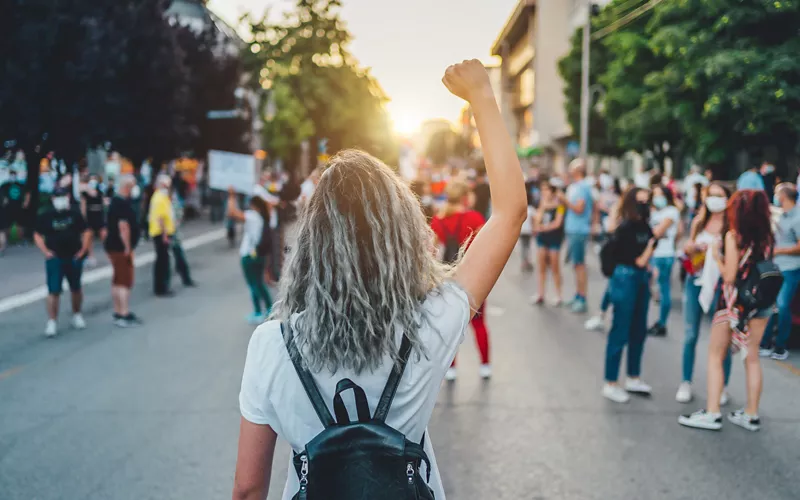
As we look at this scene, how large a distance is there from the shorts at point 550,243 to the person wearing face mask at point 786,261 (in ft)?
10.5

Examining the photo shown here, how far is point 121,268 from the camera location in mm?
9883

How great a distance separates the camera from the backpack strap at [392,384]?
166 centimetres

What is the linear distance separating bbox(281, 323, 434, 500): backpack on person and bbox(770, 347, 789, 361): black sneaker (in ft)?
24.1

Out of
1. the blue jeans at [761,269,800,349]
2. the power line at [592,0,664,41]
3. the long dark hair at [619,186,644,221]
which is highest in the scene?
the power line at [592,0,664,41]

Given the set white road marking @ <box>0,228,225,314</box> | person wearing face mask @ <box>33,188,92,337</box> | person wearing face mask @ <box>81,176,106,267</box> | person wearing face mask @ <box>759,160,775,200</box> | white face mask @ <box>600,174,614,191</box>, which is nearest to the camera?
person wearing face mask @ <box>33,188,92,337</box>

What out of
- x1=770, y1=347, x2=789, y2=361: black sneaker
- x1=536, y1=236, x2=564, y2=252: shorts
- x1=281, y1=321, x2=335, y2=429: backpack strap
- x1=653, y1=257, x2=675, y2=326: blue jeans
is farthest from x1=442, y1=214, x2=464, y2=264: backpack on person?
x1=281, y1=321, x2=335, y2=429: backpack strap

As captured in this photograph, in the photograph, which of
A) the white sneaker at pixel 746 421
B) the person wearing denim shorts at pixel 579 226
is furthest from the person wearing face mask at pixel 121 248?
the white sneaker at pixel 746 421

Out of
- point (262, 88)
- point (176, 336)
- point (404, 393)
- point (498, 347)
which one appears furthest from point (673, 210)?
point (262, 88)

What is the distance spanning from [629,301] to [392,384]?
5029 mm

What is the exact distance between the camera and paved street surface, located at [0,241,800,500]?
454 centimetres

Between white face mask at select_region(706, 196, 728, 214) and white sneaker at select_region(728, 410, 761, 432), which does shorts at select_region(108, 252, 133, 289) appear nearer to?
white face mask at select_region(706, 196, 728, 214)

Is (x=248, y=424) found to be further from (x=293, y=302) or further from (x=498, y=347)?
(x=498, y=347)

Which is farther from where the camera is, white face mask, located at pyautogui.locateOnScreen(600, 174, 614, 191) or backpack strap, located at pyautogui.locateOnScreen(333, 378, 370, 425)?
white face mask, located at pyautogui.locateOnScreen(600, 174, 614, 191)

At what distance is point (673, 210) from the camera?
27.3 feet
